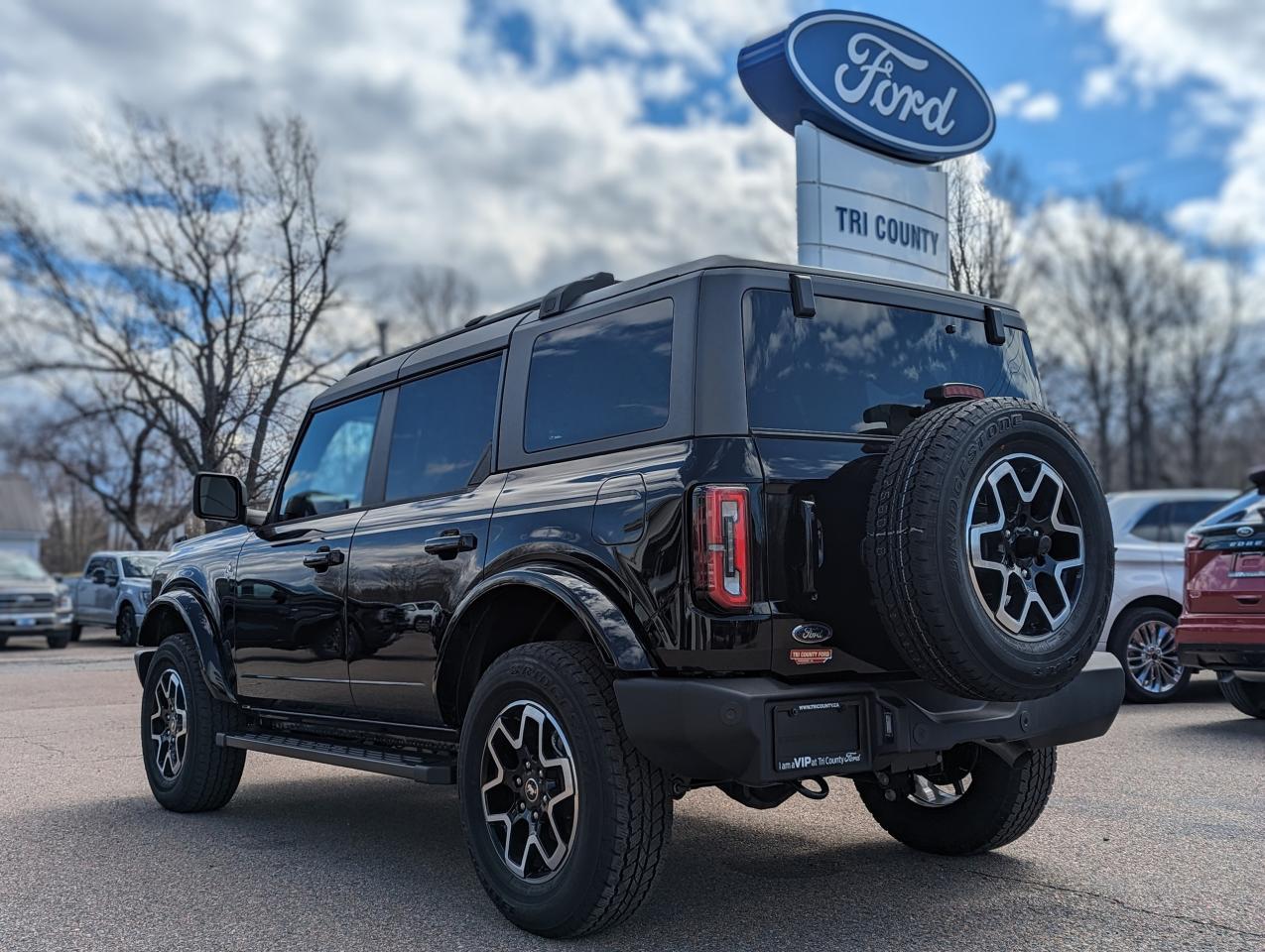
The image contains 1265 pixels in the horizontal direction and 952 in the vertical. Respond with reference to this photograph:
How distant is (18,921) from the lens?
412 centimetres

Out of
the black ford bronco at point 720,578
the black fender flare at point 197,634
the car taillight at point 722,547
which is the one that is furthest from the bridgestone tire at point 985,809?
the black fender flare at point 197,634

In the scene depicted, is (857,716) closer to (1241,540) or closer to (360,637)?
(360,637)

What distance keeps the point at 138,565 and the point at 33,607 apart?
188 cm

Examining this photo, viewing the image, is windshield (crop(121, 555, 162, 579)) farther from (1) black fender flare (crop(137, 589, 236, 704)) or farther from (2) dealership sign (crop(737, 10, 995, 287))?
(1) black fender flare (crop(137, 589, 236, 704))

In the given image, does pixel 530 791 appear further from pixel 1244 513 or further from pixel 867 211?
pixel 867 211

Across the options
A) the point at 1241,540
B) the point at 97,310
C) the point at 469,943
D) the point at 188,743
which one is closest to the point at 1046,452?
the point at 469,943

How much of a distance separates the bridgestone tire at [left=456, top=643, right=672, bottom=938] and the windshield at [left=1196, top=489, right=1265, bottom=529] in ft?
19.0

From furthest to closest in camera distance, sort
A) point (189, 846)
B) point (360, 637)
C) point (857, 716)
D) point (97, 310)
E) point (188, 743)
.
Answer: point (97, 310) → point (188, 743) → point (189, 846) → point (360, 637) → point (857, 716)

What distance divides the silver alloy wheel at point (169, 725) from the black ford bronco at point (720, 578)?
1.51m

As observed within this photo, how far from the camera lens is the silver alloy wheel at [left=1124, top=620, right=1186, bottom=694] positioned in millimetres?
9852

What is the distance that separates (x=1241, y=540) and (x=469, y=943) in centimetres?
602

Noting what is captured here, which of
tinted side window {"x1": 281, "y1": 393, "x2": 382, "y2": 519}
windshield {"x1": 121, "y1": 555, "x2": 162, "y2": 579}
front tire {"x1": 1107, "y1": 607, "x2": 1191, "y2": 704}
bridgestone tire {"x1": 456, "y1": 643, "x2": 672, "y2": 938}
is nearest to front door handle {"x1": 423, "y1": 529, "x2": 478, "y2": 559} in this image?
bridgestone tire {"x1": 456, "y1": 643, "x2": 672, "y2": 938}

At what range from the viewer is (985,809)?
4.66 meters

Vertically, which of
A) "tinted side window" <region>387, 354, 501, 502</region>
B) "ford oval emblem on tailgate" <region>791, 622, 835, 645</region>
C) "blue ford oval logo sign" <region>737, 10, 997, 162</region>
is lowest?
"ford oval emblem on tailgate" <region>791, 622, 835, 645</region>
